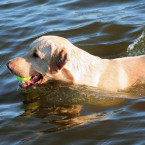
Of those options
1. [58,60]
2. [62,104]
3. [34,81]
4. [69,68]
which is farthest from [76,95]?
[58,60]

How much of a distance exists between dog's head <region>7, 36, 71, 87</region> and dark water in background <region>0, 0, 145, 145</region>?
49 cm

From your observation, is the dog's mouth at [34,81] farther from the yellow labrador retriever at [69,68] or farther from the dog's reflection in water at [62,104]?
the dog's reflection in water at [62,104]

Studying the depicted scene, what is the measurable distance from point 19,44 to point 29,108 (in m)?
3.93

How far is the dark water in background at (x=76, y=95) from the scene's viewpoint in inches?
194

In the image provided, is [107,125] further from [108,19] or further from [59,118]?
[108,19]

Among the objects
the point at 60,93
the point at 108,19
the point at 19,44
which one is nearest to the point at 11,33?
the point at 19,44

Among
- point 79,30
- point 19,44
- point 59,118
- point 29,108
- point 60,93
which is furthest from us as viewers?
point 79,30

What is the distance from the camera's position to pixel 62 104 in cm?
617

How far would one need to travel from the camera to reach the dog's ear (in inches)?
224

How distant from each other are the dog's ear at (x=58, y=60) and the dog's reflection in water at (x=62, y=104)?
578 millimetres

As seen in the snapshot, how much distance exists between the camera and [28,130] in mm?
5164

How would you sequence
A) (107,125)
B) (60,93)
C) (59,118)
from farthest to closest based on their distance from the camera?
(60,93), (59,118), (107,125)

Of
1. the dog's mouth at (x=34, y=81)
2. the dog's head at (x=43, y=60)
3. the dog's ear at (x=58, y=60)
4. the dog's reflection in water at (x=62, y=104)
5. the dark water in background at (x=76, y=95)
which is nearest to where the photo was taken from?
the dark water in background at (x=76, y=95)

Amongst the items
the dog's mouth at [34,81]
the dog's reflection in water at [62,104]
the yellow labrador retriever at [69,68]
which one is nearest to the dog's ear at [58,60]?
the yellow labrador retriever at [69,68]
